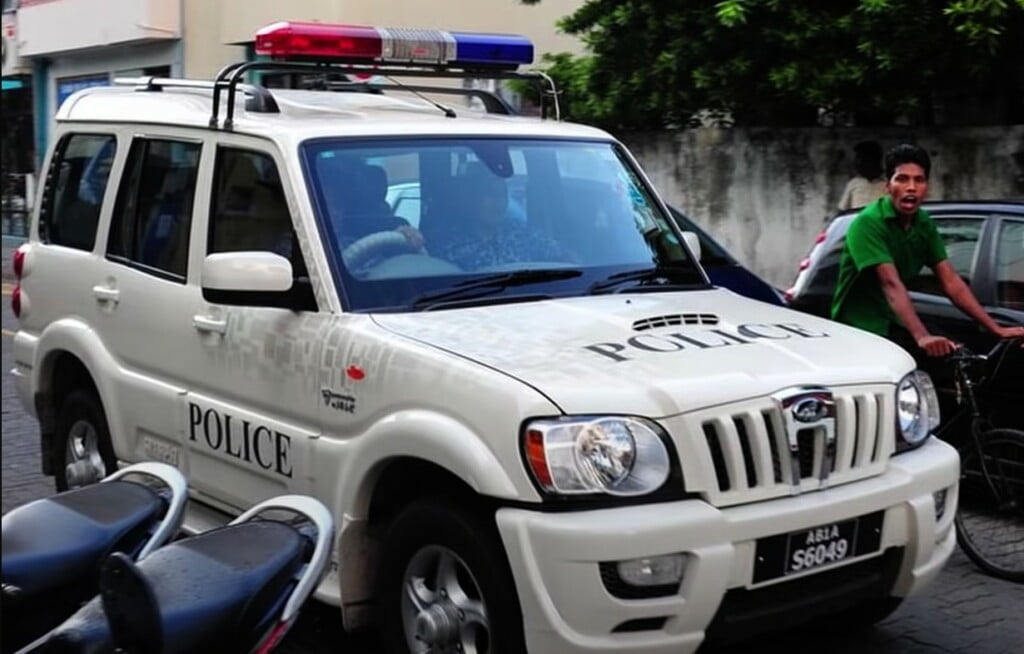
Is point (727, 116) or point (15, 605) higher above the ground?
point (727, 116)

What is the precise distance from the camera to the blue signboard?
71.1 feet

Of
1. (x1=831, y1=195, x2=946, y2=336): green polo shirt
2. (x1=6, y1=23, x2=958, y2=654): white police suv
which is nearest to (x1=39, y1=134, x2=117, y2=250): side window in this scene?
(x1=6, y1=23, x2=958, y2=654): white police suv

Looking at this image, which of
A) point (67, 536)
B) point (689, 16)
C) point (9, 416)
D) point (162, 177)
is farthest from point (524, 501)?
point (689, 16)

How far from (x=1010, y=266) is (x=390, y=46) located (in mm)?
3096

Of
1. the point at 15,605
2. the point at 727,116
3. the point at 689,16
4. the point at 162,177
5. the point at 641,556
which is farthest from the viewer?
the point at 727,116

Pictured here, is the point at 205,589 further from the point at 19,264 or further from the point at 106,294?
the point at 19,264

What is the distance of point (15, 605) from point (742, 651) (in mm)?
2700

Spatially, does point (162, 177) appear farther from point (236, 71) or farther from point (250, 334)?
point (250, 334)

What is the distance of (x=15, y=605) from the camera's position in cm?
269

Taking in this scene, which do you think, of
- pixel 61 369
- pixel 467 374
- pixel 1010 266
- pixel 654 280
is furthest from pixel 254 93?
pixel 1010 266

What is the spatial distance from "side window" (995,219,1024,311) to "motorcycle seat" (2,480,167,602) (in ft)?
14.5

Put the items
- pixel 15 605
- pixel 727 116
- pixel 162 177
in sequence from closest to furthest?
pixel 15 605
pixel 162 177
pixel 727 116

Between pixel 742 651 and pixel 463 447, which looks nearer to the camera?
pixel 463 447

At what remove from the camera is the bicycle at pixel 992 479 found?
5.50m
